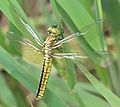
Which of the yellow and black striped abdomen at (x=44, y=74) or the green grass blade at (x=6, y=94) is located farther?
the green grass blade at (x=6, y=94)

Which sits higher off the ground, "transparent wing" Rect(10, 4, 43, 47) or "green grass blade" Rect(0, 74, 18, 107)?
"transparent wing" Rect(10, 4, 43, 47)

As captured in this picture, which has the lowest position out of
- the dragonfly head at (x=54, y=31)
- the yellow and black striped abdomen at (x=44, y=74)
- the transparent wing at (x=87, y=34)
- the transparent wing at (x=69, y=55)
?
the yellow and black striped abdomen at (x=44, y=74)

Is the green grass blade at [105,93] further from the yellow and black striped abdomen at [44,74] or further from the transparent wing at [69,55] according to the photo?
the yellow and black striped abdomen at [44,74]

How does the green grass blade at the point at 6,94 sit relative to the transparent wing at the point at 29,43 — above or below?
below

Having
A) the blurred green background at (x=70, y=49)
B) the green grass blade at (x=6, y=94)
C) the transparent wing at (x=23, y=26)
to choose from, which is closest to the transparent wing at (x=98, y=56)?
the blurred green background at (x=70, y=49)

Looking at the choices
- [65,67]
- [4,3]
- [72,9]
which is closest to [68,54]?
[65,67]

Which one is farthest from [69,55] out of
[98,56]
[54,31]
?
[54,31]

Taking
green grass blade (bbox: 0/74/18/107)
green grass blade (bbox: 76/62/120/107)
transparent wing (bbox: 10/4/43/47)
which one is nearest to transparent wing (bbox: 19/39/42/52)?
transparent wing (bbox: 10/4/43/47)

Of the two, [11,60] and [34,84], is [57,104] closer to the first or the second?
[34,84]

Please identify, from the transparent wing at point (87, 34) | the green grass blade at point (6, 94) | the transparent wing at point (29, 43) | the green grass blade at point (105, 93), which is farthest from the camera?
the green grass blade at point (6, 94)

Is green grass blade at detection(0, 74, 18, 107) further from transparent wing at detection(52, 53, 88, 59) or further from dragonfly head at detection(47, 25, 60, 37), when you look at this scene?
transparent wing at detection(52, 53, 88, 59)

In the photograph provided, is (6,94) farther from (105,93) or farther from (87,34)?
(105,93)
